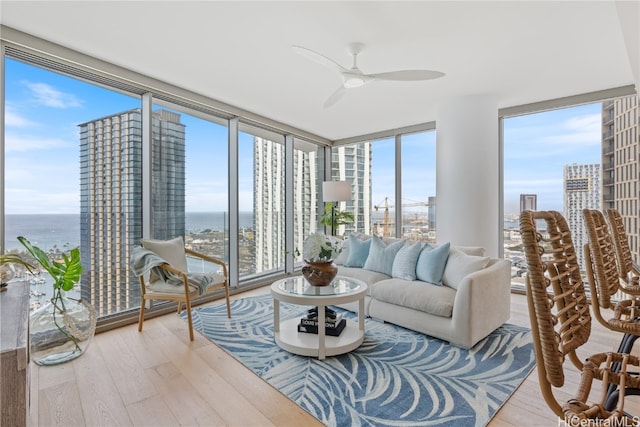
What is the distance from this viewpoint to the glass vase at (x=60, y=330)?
2.43 meters

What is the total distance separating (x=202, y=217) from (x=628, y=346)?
4064 mm

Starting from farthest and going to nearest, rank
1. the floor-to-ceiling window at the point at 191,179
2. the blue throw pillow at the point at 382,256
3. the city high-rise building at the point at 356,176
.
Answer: the city high-rise building at the point at 356,176 → the floor-to-ceiling window at the point at 191,179 → the blue throw pillow at the point at 382,256

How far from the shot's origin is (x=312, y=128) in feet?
18.3

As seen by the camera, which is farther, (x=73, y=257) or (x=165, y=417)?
(x=73, y=257)

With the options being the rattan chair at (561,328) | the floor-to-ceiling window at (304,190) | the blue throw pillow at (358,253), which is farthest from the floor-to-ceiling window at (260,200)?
the rattan chair at (561,328)

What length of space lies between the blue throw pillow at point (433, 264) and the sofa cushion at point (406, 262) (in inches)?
2.3

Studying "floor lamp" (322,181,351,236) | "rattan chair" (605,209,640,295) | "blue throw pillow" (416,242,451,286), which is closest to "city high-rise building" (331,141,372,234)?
"floor lamp" (322,181,351,236)

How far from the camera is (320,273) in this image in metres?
2.82

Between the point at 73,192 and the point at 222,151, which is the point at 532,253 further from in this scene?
the point at 222,151

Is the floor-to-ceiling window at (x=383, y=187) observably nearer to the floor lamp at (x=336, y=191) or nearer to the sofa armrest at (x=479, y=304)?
the floor lamp at (x=336, y=191)

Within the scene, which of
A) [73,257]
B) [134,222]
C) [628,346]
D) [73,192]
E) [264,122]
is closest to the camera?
[628,346]

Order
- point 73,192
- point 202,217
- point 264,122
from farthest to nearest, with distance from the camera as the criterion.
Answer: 1. point 264,122
2. point 202,217
3. point 73,192

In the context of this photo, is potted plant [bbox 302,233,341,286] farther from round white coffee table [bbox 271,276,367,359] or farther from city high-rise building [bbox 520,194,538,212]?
city high-rise building [bbox 520,194,538,212]

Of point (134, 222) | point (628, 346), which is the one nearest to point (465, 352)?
point (628, 346)
